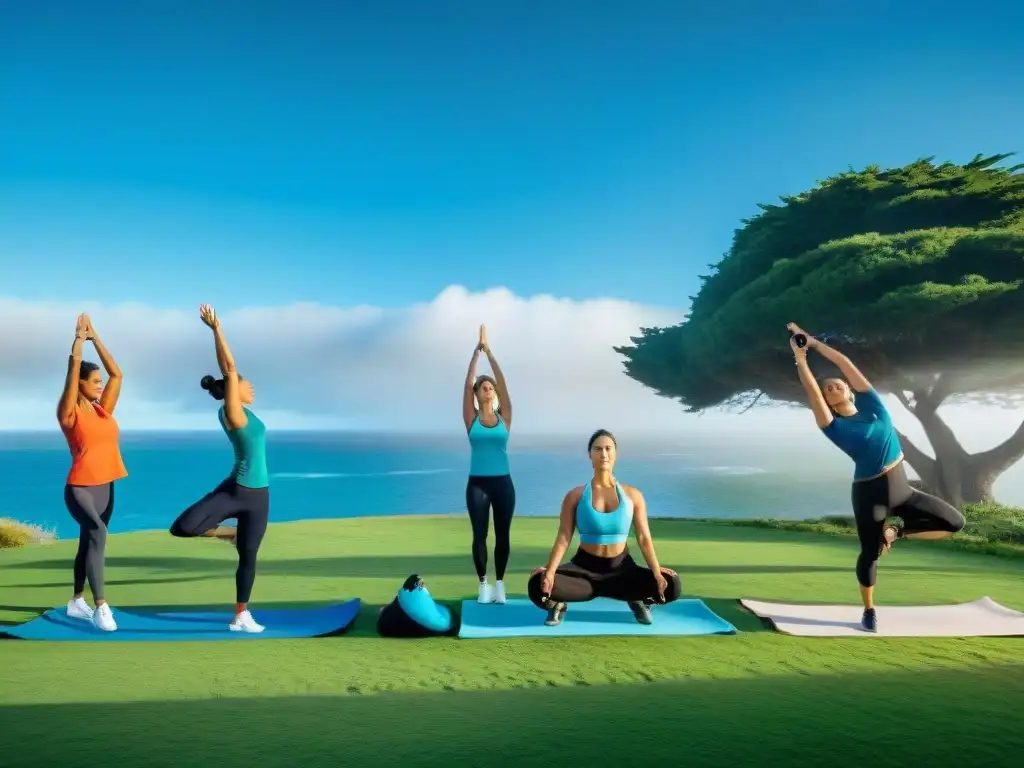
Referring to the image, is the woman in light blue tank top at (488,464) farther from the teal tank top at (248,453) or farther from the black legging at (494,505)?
the teal tank top at (248,453)

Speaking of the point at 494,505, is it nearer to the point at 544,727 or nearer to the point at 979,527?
the point at 544,727

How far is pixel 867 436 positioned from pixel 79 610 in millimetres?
6339

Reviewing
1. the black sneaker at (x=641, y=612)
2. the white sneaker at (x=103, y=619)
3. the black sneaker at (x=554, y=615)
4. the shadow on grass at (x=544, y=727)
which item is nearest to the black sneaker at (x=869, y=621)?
the shadow on grass at (x=544, y=727)

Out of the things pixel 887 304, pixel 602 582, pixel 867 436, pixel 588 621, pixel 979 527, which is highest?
pixel 887 304

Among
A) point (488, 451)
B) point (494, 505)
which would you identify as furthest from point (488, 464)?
point (494, 505)

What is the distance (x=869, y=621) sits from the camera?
6.05m

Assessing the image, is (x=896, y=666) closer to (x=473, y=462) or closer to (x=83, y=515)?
(x=473, y=462)

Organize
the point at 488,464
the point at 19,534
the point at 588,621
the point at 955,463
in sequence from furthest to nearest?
the point at 955,463 → the point at 19,534 → the point at 488,464 → the point at 588,621

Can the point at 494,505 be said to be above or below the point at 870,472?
below

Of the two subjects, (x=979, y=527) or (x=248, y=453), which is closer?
(x=248, y=453)

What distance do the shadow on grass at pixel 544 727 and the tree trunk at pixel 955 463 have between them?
18167 mm

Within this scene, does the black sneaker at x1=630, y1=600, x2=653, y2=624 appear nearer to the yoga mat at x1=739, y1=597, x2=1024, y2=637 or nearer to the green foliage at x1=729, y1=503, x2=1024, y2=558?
the yoga mat at x1=739, y1=597, x2=1024, y2=637

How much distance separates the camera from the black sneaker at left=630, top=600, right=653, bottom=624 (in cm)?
610

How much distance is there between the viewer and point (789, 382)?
20.7 m
